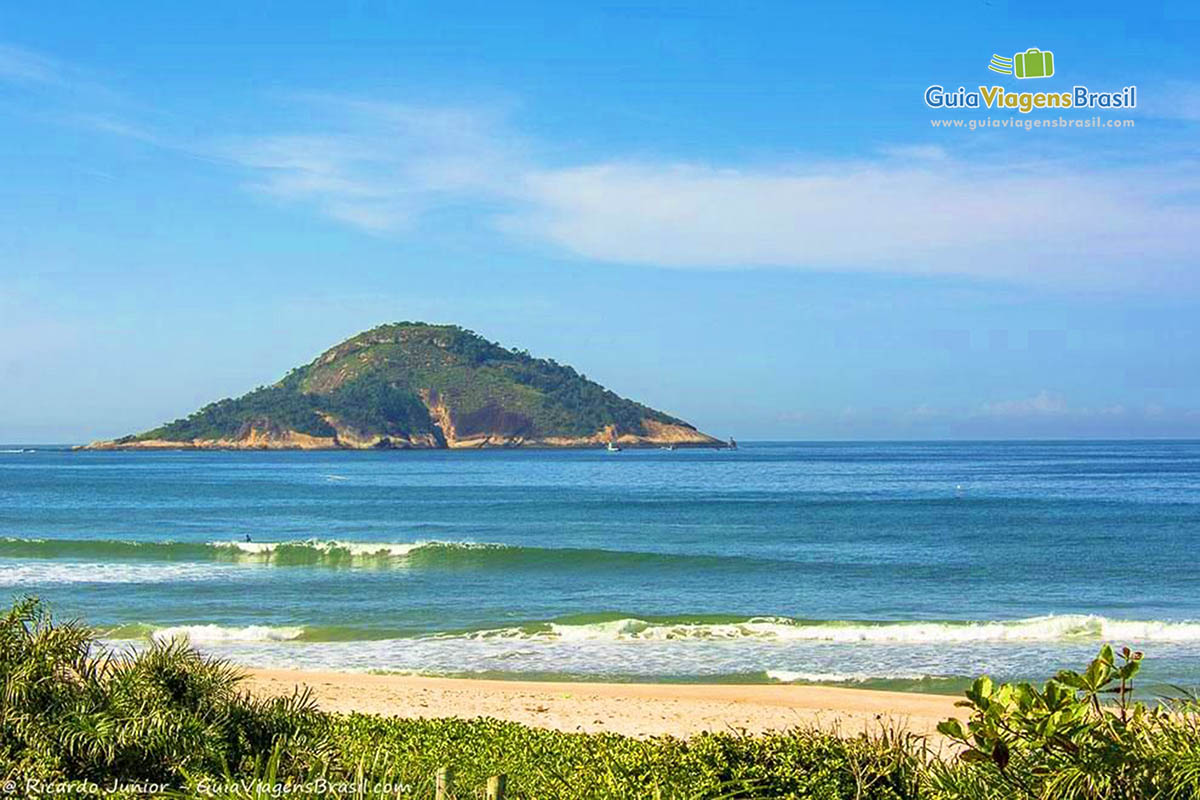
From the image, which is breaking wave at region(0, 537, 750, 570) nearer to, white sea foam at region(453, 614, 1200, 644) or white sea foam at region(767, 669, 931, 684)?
white sea foam at region(453, 614, 1200, 644)

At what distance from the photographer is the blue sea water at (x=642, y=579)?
2089cm

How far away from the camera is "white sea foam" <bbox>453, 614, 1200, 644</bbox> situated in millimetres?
22469

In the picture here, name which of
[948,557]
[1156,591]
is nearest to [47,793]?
[1156,591]

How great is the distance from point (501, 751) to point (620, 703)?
831cm

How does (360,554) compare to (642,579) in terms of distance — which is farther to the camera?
(360,554)

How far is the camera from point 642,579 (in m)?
33.0

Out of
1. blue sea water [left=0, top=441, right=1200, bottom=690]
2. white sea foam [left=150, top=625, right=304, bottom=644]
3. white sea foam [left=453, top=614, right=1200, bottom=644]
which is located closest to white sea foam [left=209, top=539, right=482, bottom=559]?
blue sea water [left=0, top=441, right=1200, bottom=690]

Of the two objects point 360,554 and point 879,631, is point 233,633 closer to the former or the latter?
point 879,631

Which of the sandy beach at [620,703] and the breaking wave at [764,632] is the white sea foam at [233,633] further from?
the sandy beach at [620,703]

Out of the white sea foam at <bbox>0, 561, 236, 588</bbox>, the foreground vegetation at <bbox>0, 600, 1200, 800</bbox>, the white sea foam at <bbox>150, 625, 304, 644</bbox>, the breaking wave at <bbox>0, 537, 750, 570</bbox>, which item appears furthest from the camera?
the breaking wave at <bbox>0, 537, 750, 570</bbox>

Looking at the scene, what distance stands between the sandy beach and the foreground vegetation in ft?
21.4

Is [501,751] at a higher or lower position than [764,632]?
higher

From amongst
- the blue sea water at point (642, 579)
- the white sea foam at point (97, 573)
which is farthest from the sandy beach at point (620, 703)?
the white sea foam at point (97, 573)

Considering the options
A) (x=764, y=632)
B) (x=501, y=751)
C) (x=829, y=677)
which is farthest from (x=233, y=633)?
(x=501, y=751)
